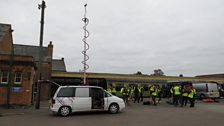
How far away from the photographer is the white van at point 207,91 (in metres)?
29.9

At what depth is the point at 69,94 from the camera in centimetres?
1483

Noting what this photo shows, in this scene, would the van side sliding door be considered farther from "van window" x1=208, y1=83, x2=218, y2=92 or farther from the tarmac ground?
"van window" x1=208, y1=83, x2=218, y2=92

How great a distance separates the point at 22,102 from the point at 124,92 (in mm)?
8946

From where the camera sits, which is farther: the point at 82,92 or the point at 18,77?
the point at 18,77

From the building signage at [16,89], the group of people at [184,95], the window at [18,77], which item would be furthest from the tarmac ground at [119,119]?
the window at [18,77]

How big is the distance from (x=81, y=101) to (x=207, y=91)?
20554 millimetres

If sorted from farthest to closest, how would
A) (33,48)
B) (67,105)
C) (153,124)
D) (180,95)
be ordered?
(33,48)
(180,95)
(67,105)
(153,124)

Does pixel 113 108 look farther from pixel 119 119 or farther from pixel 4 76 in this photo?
pixel 4 76

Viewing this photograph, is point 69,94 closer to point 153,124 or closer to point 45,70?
point 153,124

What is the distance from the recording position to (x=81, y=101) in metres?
14.9

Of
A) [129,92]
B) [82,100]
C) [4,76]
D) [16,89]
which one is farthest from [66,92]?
[129,92]

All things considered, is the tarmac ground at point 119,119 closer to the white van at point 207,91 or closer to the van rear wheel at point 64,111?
the van rear wheel at point 64,111

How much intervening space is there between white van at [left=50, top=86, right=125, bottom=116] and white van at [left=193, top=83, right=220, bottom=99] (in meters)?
18.2

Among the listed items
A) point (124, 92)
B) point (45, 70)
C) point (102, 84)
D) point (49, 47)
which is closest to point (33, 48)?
point (49, 47)
